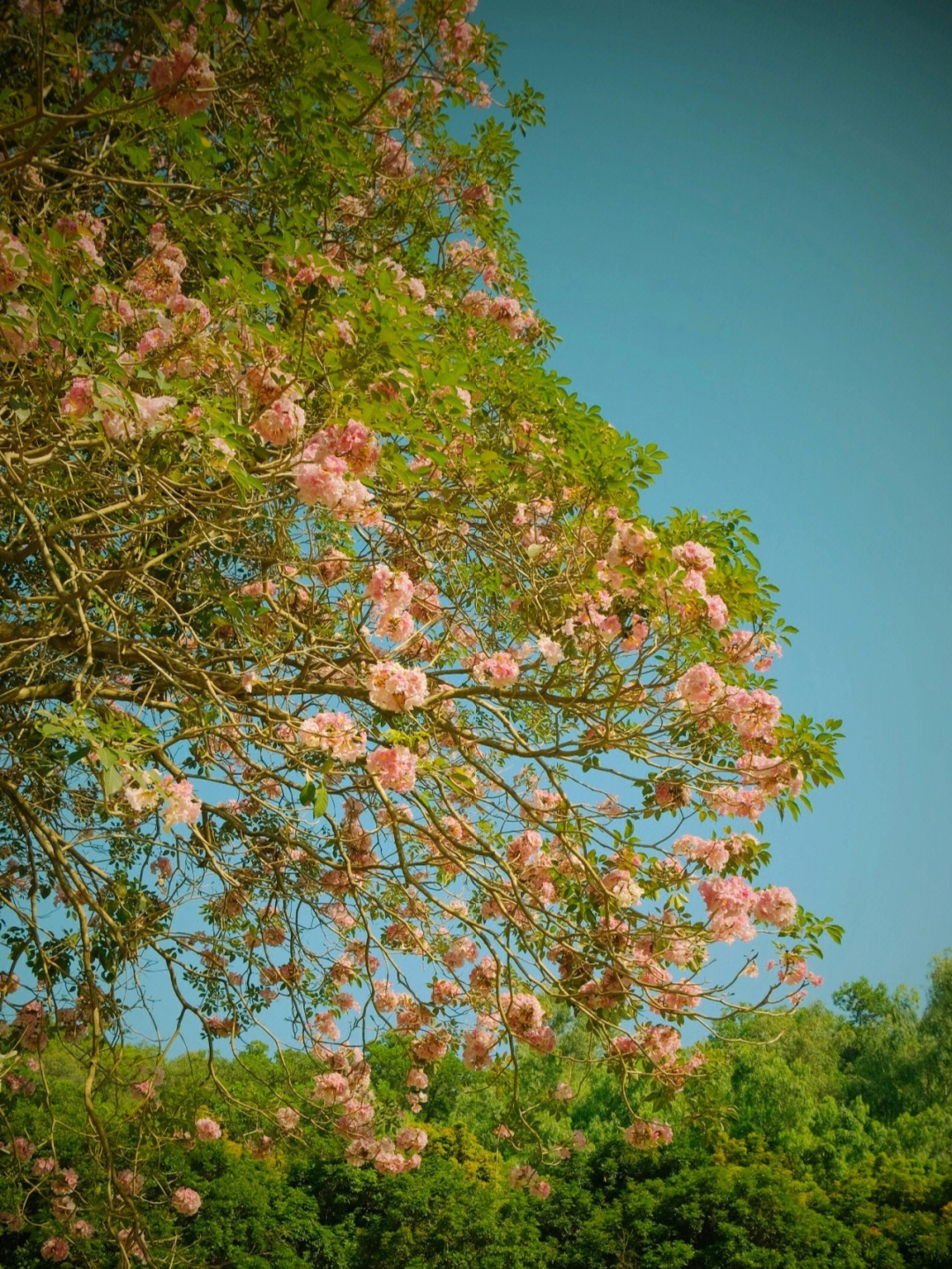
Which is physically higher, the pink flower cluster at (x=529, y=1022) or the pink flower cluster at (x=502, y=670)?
the pink flower cluster at (x=502, y=670)

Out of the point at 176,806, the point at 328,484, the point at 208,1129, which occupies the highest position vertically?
the point at 328,484

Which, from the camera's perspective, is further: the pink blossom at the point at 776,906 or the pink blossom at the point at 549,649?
the pink blossom at the point at 776,906

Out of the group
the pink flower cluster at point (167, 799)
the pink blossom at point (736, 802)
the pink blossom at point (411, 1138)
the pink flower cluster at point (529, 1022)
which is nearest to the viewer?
the pink flower cluster at point (167, 799)

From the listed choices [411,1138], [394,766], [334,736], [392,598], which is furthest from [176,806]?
[411,1138]

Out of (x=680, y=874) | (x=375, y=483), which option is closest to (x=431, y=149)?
(x=375, y=483)

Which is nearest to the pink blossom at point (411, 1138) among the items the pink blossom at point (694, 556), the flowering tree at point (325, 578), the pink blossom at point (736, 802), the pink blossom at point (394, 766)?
the flowering tree at point (325, 578)

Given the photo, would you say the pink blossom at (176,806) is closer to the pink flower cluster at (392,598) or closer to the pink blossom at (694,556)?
the pink flower cluster at (392,598)

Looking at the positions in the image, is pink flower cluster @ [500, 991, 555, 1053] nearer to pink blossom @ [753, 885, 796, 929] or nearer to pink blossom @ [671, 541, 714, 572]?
pink blossom @ [753, 885, 796, 929]

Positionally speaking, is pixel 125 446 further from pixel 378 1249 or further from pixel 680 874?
pixel 378 1249

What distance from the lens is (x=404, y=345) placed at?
2.71 metres

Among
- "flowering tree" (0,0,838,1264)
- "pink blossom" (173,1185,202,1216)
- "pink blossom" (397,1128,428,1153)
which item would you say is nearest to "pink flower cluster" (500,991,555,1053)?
"flowering tree" (0,0,838,1264)

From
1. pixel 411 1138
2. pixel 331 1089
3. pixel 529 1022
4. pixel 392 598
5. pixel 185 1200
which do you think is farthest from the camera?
pixel 185 1200

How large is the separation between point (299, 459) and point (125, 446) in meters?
0.48

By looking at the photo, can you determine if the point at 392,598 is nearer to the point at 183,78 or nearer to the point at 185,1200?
the point at 183,78
